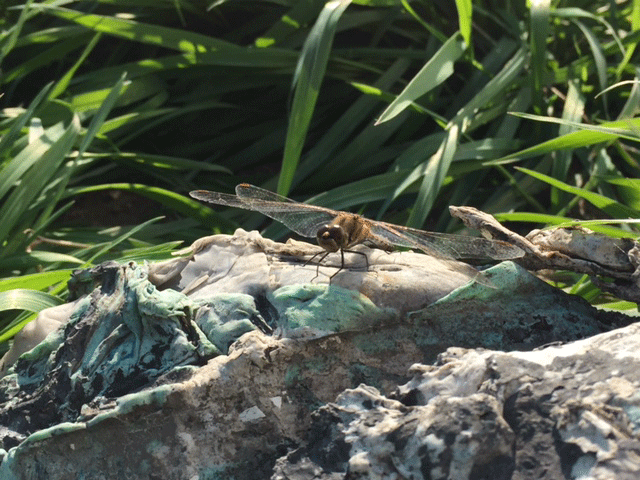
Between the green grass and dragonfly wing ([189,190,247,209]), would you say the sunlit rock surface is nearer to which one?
dragonfly wing ([189,190,247,209])

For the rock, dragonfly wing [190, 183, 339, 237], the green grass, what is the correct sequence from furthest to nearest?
the green grass < dragonfly wing [190, 183, 339, 237] < the rock

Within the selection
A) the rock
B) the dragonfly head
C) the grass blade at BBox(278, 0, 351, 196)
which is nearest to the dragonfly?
the dragonfly head

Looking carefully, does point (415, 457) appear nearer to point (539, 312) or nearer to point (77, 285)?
point (539, 312)

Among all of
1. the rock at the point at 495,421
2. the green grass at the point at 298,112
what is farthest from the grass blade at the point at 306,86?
the rock at the point at 495,421

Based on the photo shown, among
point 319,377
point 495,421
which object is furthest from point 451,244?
point 495,421

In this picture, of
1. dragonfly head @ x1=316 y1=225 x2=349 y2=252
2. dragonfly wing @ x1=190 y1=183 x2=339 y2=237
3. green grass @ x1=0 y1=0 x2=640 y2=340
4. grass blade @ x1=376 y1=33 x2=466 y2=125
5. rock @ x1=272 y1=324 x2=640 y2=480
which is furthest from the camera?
green grass @ x1=0 y1=0 x2=640 y2=340

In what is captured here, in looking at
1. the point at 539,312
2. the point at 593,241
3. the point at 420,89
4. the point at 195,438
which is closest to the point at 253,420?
the point at 195,438

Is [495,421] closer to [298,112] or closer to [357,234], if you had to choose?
[357,234]
